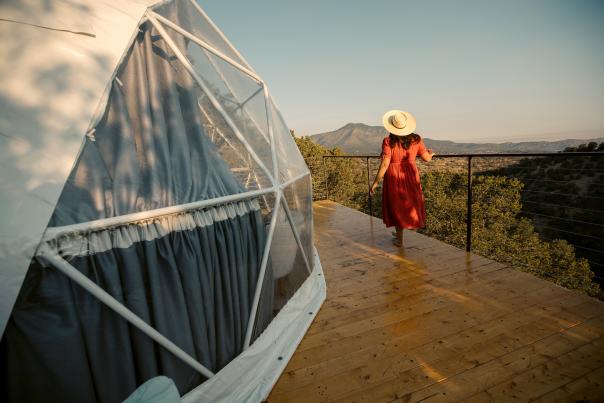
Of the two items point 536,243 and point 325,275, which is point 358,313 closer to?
point 325,275

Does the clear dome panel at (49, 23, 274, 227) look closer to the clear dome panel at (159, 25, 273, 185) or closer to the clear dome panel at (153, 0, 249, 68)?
the clear dome panel at (159, 25, 273, 185)

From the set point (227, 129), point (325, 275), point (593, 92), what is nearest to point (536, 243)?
point (593, 92)

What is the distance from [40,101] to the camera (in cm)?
152

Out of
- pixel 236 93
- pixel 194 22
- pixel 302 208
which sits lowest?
pixel 302 208

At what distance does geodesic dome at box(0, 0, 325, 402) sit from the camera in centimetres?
140

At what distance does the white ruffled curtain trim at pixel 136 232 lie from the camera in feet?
4.84

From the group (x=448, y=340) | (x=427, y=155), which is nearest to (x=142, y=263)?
(x=448, y=340)

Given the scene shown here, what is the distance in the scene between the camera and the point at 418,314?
309cm

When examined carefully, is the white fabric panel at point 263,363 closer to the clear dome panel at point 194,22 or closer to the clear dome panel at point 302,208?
the clear dome panel at point 302,208

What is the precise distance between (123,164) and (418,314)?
291 centimetres

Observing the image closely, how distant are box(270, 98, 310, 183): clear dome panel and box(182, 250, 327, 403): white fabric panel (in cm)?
133

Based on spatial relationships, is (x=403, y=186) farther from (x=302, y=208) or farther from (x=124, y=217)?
(x=124, y=217)

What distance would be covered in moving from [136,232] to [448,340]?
260 centimetres

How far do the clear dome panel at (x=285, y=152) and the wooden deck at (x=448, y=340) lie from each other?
151 centimetres
